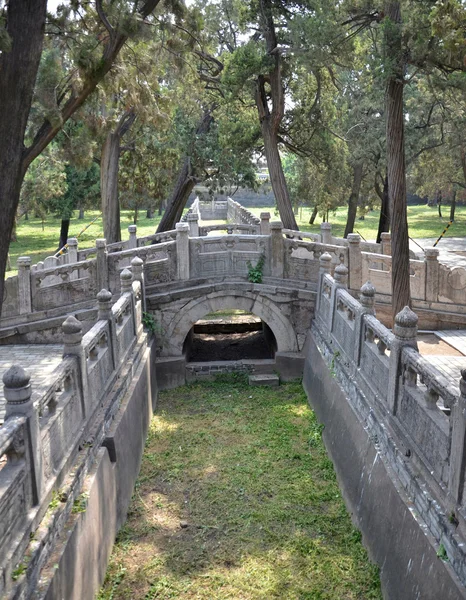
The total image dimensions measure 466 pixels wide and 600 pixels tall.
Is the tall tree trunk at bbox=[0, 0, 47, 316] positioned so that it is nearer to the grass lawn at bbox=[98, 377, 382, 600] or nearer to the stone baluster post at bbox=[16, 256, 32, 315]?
the grass lawn at bbox=[98, 377, 382, 600]

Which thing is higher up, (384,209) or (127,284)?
(384,209)

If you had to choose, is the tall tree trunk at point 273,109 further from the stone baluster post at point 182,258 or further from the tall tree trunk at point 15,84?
the tall tree trunk at point 15,84

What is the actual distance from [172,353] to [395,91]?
6699mm

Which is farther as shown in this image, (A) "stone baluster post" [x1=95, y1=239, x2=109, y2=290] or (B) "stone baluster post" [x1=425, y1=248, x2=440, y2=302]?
(A) "stone baluster post" [x1=95, y1=239, x2=109, y2=290]

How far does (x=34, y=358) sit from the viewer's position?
1173 centimetres

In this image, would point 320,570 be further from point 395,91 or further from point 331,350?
point 395,91

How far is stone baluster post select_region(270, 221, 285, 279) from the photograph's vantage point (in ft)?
42.3

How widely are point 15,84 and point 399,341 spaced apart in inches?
219

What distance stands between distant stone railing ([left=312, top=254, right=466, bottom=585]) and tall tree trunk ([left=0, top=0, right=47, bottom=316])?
4.79 metres

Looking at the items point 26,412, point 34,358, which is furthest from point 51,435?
point 34,358

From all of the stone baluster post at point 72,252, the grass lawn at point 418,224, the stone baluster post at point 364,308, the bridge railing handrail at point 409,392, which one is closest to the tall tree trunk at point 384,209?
the grass lawn at point 418,224

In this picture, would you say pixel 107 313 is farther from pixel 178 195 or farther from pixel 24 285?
pixel 178 195

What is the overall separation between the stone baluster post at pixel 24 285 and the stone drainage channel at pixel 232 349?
3.54 m

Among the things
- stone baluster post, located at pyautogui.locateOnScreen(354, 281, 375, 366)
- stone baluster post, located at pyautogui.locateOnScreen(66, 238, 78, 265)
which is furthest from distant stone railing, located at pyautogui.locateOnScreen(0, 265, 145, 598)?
stone baluster post, located at pyautogui.locateOnScreen(66, 238, 78, 265)
